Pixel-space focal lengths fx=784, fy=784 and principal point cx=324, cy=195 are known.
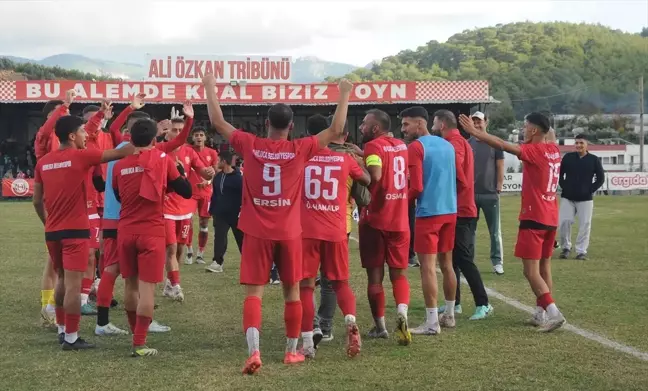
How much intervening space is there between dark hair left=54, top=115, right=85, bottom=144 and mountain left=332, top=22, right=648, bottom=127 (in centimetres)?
6692

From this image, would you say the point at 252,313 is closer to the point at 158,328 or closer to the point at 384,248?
the point at 384,248

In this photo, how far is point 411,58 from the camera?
430ft

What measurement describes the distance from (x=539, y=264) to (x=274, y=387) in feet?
11.8

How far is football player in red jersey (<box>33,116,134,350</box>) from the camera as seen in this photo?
21.7 feet

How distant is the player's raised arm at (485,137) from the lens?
717cm

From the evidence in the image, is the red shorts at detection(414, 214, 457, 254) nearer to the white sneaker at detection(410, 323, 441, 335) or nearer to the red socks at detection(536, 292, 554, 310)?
the white sneaker at detection(410, 323, 441, 335)

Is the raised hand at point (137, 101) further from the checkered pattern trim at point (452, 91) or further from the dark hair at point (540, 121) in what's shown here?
the checkered pattern trim at point (452, 91)

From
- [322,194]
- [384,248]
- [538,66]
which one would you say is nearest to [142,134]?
[322,194]

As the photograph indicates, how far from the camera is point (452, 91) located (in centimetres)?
3438

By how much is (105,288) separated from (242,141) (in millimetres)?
2237

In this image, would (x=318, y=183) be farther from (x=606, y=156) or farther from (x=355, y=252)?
(x=606, y=156)

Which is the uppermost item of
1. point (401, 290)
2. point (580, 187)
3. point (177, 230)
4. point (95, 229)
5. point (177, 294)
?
point (580, 187)

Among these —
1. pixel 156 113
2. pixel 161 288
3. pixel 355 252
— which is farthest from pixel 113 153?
pixel 156 113

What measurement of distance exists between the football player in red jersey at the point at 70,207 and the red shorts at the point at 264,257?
4.94ft
